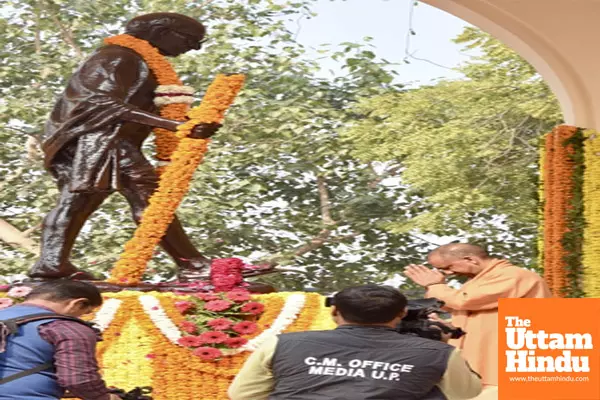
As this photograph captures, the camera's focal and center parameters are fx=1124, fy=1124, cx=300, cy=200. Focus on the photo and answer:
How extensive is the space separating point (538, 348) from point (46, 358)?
2.77 m

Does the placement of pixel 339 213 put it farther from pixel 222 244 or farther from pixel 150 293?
pixel 150 293

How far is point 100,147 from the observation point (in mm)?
7551

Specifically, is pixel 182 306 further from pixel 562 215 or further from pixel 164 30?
pixel 562 215

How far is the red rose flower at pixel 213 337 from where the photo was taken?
679 centimetres

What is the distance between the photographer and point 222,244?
14836mm

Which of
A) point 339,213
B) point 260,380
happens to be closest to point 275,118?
point 339,213

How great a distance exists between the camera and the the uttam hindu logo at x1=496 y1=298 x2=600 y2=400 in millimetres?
5484

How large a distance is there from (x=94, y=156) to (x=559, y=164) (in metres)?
3.43

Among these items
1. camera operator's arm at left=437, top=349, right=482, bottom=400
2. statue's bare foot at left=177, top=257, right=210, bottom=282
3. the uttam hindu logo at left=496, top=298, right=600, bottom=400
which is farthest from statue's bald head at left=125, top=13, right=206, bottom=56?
camera operator's arm at left=437, top=349, right=482, bottom=400

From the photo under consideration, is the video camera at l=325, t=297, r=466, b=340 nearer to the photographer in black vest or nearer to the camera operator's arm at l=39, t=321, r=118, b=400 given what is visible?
the photographer in black vest

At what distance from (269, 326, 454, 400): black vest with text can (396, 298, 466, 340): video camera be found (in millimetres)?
415

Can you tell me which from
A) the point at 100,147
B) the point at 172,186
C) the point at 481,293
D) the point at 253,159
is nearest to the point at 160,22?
the point at 100,147

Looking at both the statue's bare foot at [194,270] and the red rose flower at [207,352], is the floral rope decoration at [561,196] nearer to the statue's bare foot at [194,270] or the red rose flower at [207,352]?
the statue's bare foot at [194,270]

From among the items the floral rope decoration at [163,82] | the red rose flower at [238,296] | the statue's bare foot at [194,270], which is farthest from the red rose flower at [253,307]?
the floral rope decoration at [163,82]
